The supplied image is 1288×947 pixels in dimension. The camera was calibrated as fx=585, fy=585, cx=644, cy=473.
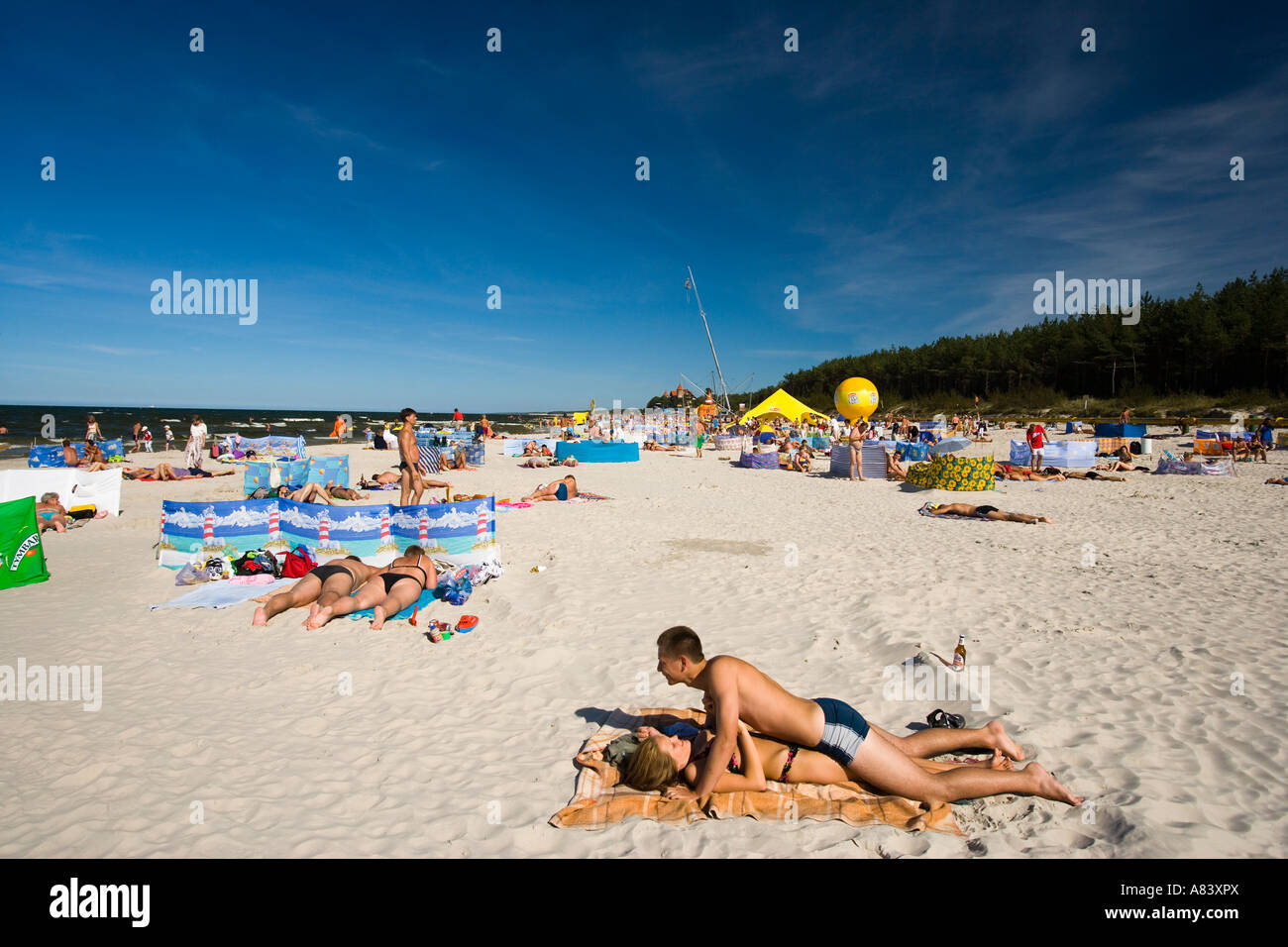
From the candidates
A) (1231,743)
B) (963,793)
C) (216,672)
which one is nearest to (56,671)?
(216,672)

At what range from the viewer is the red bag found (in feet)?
21.5

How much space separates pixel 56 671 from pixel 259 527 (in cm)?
271

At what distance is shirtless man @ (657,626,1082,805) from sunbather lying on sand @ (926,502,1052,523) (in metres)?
8.38

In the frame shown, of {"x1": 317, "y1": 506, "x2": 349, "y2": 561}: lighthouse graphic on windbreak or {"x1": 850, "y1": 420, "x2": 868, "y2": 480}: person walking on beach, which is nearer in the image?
{"x1": 317, "y1": 506, "x2": 349, "y2": 561}: lighthouse graphic on windbreak

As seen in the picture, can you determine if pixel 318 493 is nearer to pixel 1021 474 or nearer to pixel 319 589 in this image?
pixel 319 589

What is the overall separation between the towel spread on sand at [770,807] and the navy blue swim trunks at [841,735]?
192 mm

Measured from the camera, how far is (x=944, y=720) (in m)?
3.50

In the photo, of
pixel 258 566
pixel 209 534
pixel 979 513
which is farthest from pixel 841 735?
pixel 979 513

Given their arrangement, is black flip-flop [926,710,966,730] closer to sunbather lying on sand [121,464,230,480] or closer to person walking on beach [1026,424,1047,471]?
person walking on beach [1026,424,1047,471]

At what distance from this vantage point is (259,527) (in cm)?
703

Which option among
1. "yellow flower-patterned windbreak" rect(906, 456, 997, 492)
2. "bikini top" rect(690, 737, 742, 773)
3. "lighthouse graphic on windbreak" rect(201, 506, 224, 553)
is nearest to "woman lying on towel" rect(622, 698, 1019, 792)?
"bikini top" rect(690, 737, 742, 773)

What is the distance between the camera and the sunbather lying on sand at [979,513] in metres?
9.99

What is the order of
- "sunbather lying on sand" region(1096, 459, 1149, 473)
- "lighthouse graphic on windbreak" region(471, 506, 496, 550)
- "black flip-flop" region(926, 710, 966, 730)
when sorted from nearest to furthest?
1. "black flip-flop" region(926, 710, 966, 730)
2. "lighthouse graphic on windbreak" region(471, 506, 496, 550)
3. "sunbather lying on sand" region(1096, 459, 1149, 473)
